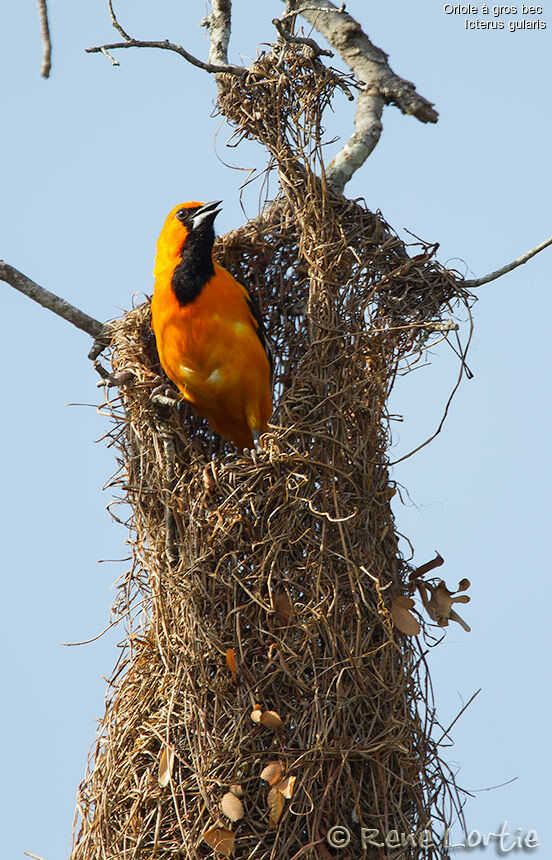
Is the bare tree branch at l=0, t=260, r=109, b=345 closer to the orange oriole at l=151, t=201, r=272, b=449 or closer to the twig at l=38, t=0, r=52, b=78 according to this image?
the orange oriole at l=151, t=201, r=272, b=449

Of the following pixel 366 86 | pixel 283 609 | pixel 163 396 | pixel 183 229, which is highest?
pixel 366 86

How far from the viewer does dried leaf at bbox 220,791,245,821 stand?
2578mm

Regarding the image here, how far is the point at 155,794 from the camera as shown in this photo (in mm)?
2752

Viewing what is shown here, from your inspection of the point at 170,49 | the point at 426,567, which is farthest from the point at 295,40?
the point at 426,567

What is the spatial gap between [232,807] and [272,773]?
0.13m

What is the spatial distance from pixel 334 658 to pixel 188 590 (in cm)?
44

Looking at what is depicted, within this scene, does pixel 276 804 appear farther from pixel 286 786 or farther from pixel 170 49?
pixel 170 49

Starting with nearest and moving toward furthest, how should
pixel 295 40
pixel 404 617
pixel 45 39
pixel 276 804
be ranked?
pixel 45 39, pixel 276 804, pixel 404 617, pixel 295 40

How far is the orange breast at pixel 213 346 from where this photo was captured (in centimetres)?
333

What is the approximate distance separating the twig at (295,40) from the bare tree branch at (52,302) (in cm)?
106

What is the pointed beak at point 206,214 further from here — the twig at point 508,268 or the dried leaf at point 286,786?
the dried leaf at point 286,786

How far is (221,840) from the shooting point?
2568mm

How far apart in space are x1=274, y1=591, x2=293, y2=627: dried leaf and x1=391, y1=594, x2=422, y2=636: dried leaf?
31 centimetres

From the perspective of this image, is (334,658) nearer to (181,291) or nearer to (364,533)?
(364,533)
